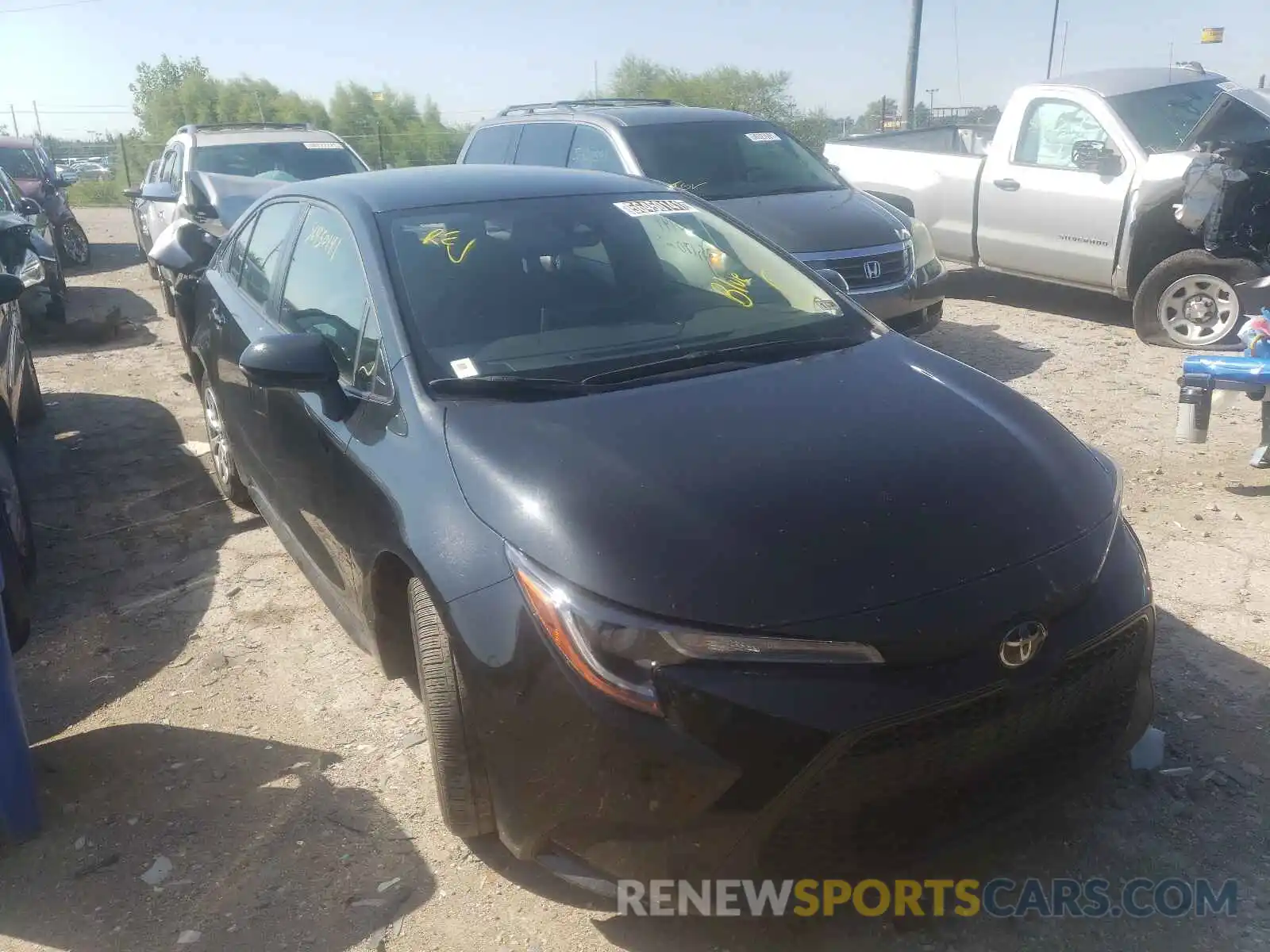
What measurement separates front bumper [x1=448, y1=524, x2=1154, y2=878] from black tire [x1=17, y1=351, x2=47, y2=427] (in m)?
5.61

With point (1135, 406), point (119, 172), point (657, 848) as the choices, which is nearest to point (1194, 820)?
point (657, 848)

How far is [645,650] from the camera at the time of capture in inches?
85.6

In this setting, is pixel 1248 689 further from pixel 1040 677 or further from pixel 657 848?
pixel 657 848

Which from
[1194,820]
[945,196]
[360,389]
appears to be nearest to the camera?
[1194,820]

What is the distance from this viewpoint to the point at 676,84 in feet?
103

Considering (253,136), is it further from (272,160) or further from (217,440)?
(217,440)

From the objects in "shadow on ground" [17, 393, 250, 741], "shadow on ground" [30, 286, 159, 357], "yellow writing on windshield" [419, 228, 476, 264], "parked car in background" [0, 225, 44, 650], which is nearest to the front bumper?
"yellow writing on windshield" [419, 228, 476, 264]

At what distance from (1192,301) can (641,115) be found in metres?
4.16

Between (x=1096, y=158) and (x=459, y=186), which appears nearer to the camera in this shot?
(x=459, y=186)

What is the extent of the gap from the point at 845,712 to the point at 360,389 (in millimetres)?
1767

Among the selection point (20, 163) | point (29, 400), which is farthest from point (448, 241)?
point (20, 163)

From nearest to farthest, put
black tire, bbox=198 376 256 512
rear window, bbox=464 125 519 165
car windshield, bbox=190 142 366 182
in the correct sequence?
black tire, bbox=198 376 256 512 → rear window, bbox=464 125 519 165 → car windshield, bbox=190 142 366 182

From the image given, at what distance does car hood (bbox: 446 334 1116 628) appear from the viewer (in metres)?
2.26

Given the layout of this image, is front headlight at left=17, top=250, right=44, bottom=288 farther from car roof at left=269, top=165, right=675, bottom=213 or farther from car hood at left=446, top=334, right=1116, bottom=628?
car hood at left=446, top=334, right=1116, bottom=628
